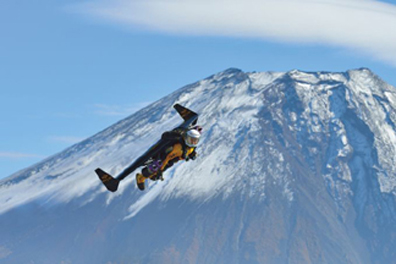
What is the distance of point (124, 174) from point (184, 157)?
22.3 feet

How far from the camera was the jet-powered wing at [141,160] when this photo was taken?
9819cm

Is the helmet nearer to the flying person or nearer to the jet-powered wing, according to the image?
the flying person

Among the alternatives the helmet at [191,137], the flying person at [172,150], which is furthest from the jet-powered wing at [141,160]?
the helmet at [191,137]

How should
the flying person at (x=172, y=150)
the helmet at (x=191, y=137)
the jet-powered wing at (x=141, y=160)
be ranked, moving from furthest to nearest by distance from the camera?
the helmet at (x=191, y=137) < the flying person at (x=172, y=150) < the jet-powered wing at (x=141, y=160)

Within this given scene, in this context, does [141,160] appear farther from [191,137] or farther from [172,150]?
[191,137]

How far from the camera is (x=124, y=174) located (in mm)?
100625

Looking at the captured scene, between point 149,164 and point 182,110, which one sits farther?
point 182,110

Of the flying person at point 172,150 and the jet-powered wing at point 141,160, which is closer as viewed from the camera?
Result: the jet-powered wing at point 141,160

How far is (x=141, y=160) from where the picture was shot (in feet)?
322

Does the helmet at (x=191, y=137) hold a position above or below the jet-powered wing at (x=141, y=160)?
above

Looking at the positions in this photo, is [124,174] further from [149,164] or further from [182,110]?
[182,110]

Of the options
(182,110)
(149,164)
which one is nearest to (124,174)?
(149,164)

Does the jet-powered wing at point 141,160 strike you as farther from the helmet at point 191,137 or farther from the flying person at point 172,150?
the helmet at point 191,137

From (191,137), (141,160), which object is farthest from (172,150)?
(141,160)
